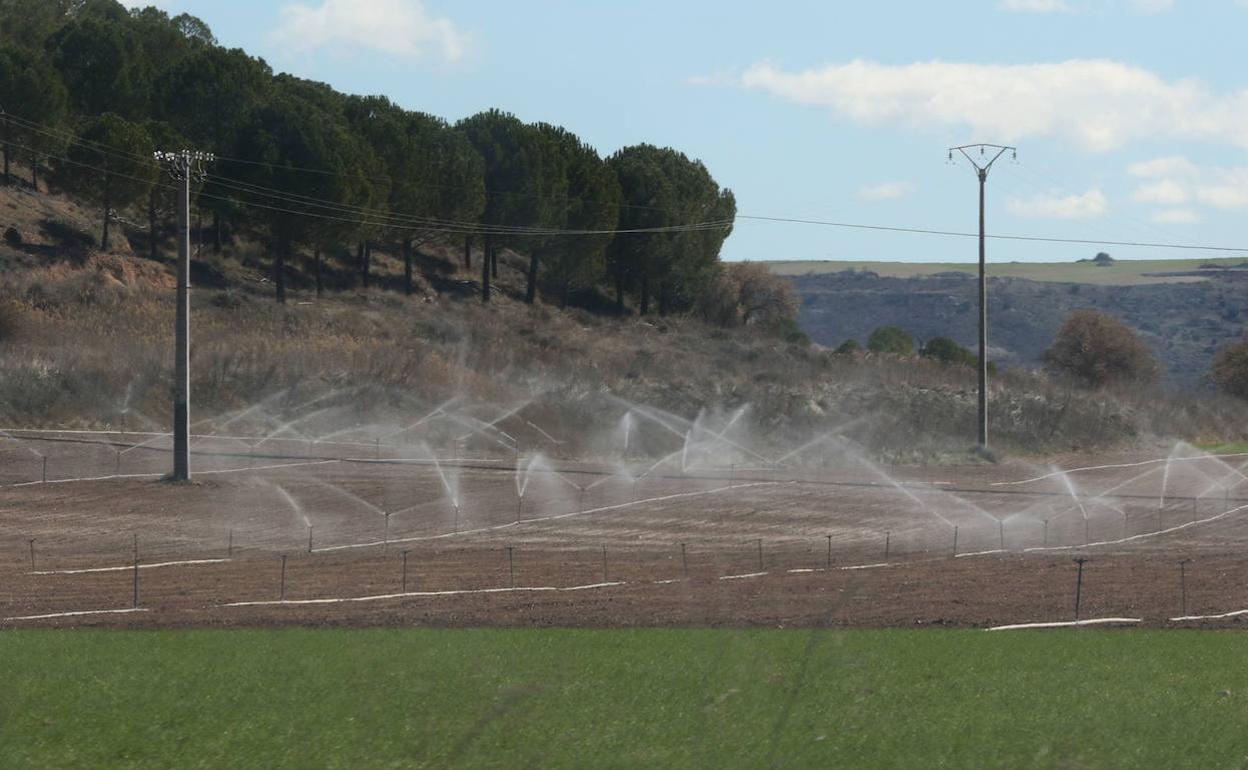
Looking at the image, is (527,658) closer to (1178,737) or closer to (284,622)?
(284,622)

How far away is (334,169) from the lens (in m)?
78.4

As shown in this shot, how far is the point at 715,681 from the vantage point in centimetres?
→ 1784

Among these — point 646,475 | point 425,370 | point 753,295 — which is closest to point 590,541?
point 646,475

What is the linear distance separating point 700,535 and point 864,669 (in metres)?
20.2

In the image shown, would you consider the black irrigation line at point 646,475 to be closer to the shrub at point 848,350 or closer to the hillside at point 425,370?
the hillside at point 425,370

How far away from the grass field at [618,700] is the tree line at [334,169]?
57.9m

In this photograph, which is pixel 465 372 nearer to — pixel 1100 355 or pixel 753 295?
pixel 753 295

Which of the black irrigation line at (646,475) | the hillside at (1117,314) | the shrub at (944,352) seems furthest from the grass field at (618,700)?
the hillside at (1117,314)

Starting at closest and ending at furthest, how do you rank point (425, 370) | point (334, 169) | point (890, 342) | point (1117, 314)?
point (425, 370), point (334, 169), point (890, 342), point (1117, 314)

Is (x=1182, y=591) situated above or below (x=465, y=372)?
below

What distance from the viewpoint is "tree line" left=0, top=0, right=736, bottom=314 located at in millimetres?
77438

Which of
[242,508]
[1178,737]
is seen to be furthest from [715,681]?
[242,508]

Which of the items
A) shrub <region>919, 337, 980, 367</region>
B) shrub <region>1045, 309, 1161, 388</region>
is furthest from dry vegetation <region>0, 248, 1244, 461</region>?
shrub <region>919, 337, 980, 367</region>

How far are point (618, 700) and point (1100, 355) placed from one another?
327 ft
